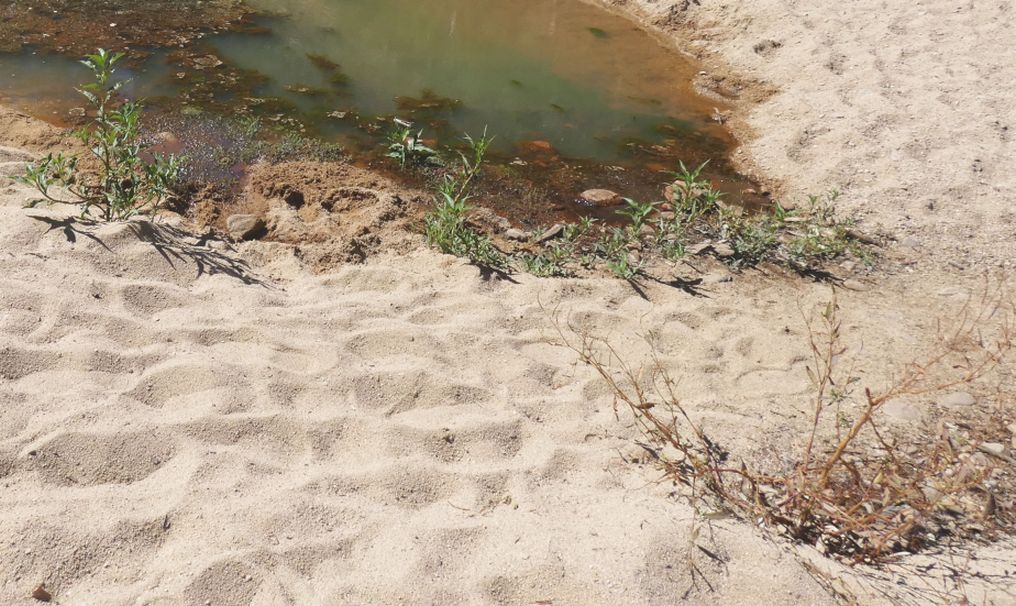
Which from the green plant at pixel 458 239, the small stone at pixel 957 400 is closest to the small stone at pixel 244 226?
the green plant at pixel 458 239

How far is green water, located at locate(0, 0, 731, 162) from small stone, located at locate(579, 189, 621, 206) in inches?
22.7

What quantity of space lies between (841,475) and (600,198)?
2.57 metres

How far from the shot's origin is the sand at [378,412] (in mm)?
1954

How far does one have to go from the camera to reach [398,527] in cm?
211

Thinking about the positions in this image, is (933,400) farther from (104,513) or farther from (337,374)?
(104,513)

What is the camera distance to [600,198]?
15.3ft

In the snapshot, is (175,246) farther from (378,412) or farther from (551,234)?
(551,234)

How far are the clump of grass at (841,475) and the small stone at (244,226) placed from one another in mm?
1816

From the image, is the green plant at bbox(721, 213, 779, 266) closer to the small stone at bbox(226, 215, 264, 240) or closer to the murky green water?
the murky green water

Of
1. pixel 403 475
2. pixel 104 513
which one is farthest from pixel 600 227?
pixel 104 513

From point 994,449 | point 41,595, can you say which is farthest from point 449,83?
point 41,595

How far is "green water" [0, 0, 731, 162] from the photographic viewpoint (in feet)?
17.6

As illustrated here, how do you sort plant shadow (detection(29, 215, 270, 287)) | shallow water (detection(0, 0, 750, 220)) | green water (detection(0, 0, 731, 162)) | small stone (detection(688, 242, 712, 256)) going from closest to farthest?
plant shadow (detection(29, 215, 270, 287)) < small stone (detection(688, 242, 712, 256)) < shallow water (detection(0, 0, 750, 220)) < green water (detection(0, 0, 731, 162))

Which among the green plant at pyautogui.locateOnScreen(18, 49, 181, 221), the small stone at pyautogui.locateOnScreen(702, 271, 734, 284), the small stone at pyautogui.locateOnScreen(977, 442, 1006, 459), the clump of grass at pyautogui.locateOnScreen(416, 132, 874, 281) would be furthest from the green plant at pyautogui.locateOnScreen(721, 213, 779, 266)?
the green plant at pyautogui.locateOnScreen(18, 49, 181, 221)
